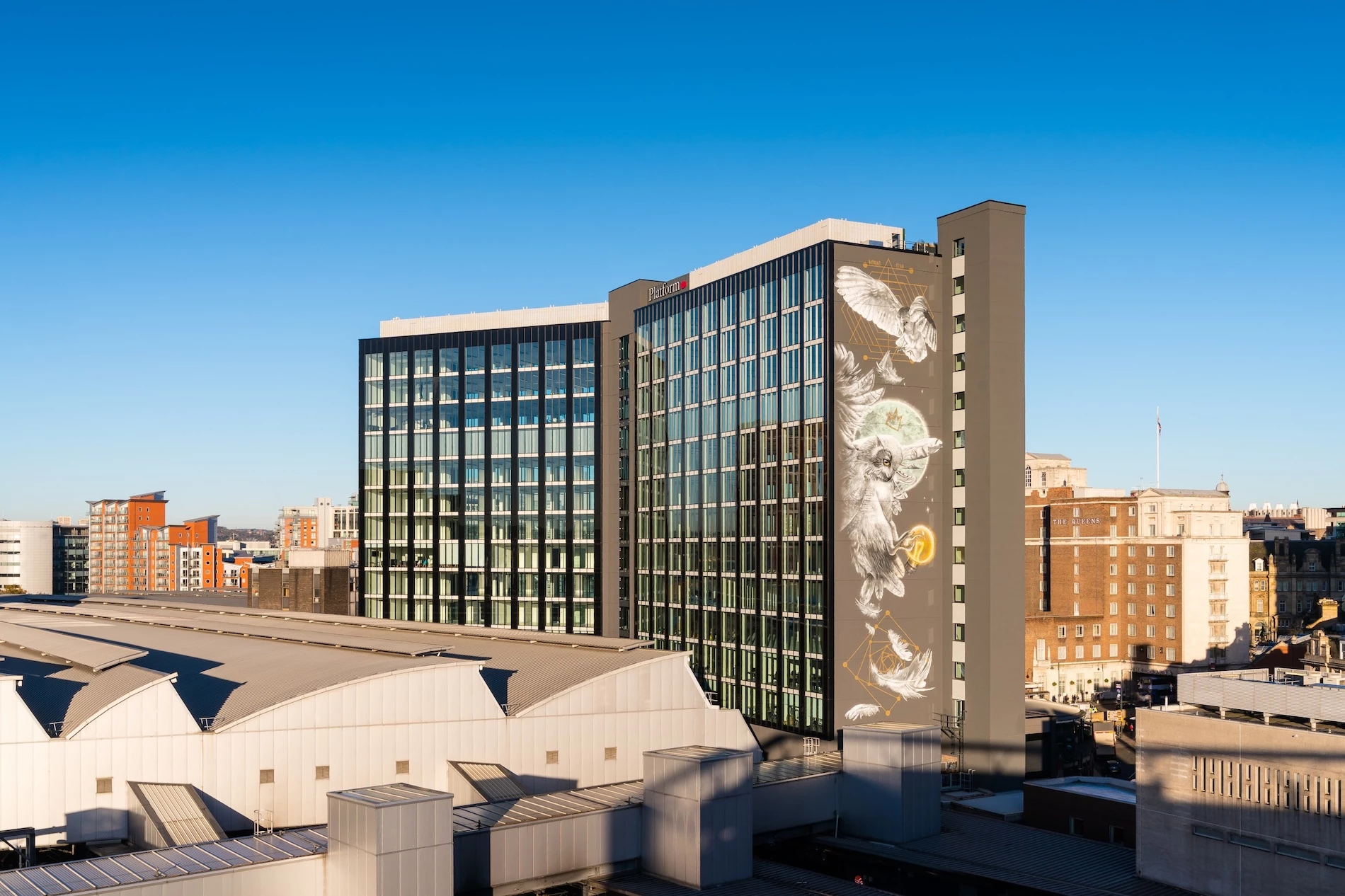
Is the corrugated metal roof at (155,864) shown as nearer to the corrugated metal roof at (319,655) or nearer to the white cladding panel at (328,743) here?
the white cladding panel at (328,743)

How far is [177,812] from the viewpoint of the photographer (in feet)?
152

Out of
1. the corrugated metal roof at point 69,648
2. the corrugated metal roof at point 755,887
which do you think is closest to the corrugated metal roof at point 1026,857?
the corrugated metal roof at point 755,887

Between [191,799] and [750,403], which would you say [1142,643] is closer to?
[750,403]

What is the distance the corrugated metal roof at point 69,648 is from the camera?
2287 inches

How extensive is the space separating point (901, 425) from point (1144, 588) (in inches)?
3528

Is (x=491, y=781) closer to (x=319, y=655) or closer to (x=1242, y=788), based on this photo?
(x=319, y=655)

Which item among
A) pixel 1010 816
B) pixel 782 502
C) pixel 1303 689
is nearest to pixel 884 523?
pixel 782 502

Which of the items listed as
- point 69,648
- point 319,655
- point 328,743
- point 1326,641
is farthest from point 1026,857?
point 1326,641

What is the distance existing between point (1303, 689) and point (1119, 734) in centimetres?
Answer: 6404

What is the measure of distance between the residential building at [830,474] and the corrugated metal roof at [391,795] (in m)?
48.7

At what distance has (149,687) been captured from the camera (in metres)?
48.5

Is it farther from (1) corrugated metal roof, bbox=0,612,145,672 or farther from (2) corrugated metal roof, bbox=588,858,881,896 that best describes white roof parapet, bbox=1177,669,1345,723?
(1) corrugated metal roof, bbox=0,612,145,672

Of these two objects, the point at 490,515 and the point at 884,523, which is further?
the point at 490,515

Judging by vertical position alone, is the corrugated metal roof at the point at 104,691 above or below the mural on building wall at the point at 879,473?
below
